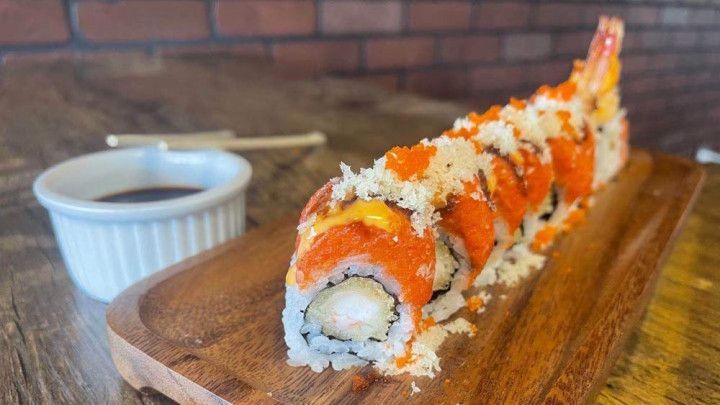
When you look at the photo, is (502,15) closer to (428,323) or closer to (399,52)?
(399,52)

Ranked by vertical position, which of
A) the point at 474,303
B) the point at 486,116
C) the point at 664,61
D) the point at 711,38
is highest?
the point at 486,116

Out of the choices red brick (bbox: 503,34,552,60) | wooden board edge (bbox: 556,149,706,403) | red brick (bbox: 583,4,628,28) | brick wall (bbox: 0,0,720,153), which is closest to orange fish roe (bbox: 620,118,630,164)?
wooden board edge (bbox: 556,149,706,403)

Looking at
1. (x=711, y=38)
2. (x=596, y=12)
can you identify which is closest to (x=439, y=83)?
(x=596, y=12)

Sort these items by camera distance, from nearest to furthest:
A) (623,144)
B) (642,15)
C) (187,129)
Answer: (623,144)
(187,129)
(642,15)

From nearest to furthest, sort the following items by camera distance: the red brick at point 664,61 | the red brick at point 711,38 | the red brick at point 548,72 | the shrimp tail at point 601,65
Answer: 1. the shrimp tail at point 601,65
2. the red brick at point 548,72
3. the red brick at point 664,61
4. the red brick at point 711,38

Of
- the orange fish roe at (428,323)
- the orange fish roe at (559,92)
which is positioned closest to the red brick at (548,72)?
the orange fish roe at (559,92)

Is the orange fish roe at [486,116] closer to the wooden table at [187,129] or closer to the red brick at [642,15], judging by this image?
the wooden table at [187,129]
